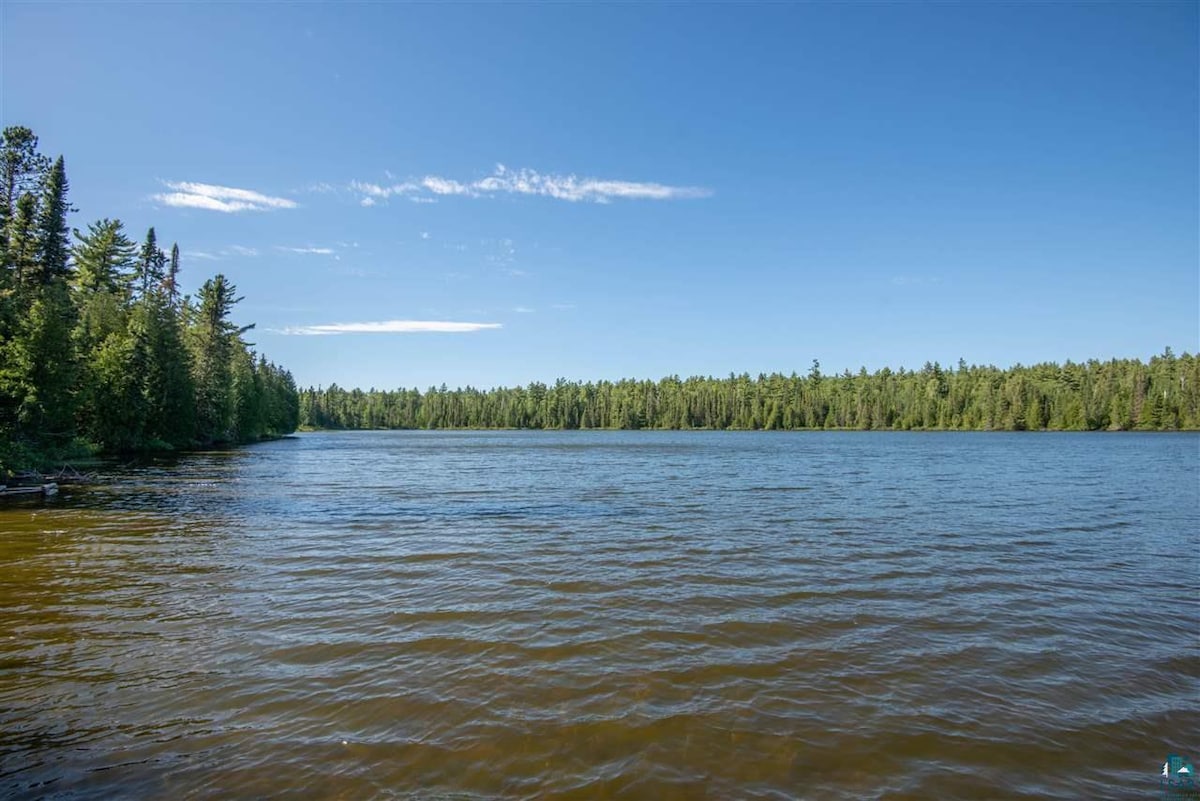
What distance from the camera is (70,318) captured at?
4212 centimetres

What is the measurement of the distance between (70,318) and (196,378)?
2533 centimetres

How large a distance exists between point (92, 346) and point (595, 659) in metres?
56.4

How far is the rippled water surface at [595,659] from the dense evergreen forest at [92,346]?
15661 millimetres

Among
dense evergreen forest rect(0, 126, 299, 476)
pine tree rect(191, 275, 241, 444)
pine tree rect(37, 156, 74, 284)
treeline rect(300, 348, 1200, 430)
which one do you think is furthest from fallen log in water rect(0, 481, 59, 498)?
treeline rect(300, 348, 1200, 430)

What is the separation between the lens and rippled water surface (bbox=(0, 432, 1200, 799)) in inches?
255

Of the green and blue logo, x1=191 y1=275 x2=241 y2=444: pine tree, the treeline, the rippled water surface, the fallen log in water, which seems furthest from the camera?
the treeline

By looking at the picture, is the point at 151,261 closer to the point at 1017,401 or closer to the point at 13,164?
the point at 13,164

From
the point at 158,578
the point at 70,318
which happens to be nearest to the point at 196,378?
the point at 70,318

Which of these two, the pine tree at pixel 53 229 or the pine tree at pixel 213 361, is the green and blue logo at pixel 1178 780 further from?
the pine tree at pixel 213 361

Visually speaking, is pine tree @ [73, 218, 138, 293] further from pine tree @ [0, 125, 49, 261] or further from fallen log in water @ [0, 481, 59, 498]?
fallen log in water @ [0, 481, 59, 498]

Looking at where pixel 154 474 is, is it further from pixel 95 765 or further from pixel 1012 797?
pixel 1012 797

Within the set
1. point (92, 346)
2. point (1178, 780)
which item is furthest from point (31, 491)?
point (1178, 780)

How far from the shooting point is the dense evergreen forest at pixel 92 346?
31.3 meters

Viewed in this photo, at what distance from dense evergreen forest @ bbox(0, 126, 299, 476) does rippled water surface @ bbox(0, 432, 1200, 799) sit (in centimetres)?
1566
